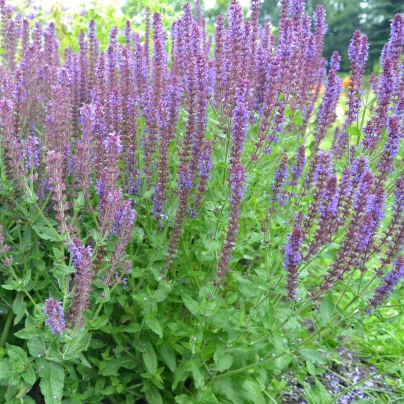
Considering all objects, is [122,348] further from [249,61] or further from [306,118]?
[306,118]

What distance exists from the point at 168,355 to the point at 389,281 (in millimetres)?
1629

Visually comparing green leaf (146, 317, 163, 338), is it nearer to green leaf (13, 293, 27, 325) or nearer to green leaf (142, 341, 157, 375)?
green leaf (142, 341, 157, 375)

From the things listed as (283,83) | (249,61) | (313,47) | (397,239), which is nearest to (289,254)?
(397,239)

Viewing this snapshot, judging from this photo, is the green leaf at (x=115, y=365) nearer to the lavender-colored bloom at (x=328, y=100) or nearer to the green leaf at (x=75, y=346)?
the green leaf at (x=75, y=346)

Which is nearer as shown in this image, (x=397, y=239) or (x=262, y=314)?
(x=397, y=239)

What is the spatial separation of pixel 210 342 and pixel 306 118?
2.27m

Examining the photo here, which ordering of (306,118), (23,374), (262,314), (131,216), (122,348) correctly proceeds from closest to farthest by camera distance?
(131,216), (23,374), (262,314), (122,348), (306,118)

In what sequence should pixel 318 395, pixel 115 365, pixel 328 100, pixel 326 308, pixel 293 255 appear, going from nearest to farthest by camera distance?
pixel 293 255 → pixel 326 308 → pixel 318 395 → pixel 115 365 → pixel 328 100

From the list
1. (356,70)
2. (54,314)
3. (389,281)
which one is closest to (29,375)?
(54,314)

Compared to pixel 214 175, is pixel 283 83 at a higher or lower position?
higher

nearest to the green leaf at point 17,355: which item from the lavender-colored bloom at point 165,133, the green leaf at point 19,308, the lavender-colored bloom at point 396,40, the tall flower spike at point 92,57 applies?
the green leaf at point 19,308

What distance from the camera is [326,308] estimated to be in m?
3.27

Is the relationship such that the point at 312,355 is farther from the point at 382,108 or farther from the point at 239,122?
the point at 382,108

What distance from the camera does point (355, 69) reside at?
3.80m
